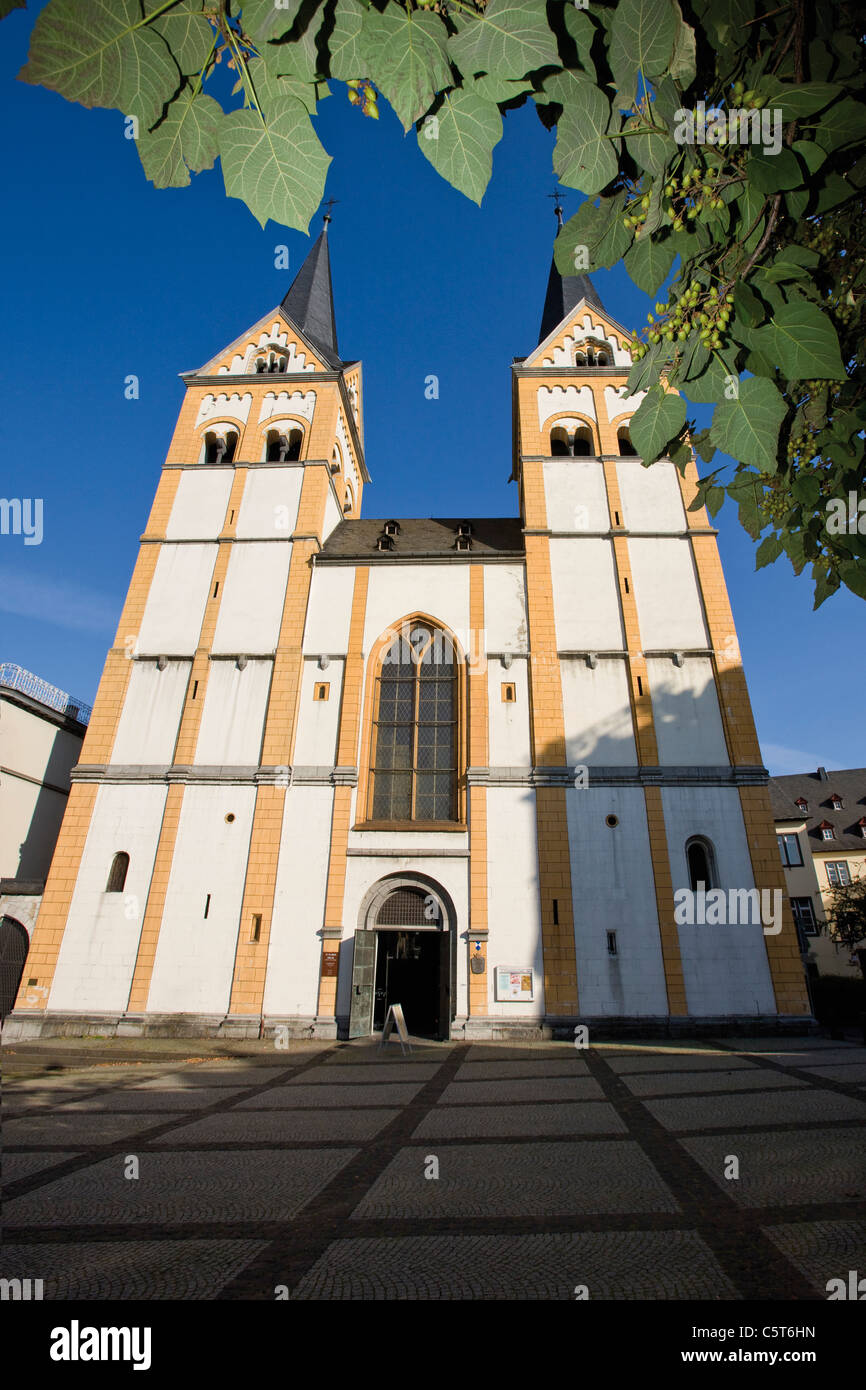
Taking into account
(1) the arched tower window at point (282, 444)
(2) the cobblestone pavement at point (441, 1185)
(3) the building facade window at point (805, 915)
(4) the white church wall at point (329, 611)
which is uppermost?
(1) the arched tower window at point (282, 444)

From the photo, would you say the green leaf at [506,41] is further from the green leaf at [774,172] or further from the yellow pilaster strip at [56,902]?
the yellow pilaster strip at [56,902]

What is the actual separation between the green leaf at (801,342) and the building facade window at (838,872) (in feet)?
151

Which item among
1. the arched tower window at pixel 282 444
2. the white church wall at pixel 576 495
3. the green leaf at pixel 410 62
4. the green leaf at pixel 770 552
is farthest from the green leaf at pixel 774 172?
the arched tower window at pixel 282 444

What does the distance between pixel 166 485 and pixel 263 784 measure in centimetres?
1138

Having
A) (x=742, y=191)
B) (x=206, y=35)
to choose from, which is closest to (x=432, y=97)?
(x=206, y=35)

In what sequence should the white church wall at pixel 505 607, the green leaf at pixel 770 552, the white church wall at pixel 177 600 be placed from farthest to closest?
the white church wall at pixel 177 600
the white church wall at pixel 505 607
the green leaf at pixel 770 552

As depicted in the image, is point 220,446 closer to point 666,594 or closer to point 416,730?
point 416,730

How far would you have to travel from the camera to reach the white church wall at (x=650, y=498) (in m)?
19.7

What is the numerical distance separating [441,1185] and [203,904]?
1198 cm

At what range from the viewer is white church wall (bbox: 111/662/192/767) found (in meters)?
17.4

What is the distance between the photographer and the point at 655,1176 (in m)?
5.36

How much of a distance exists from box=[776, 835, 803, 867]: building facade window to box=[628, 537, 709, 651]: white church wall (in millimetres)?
28344
